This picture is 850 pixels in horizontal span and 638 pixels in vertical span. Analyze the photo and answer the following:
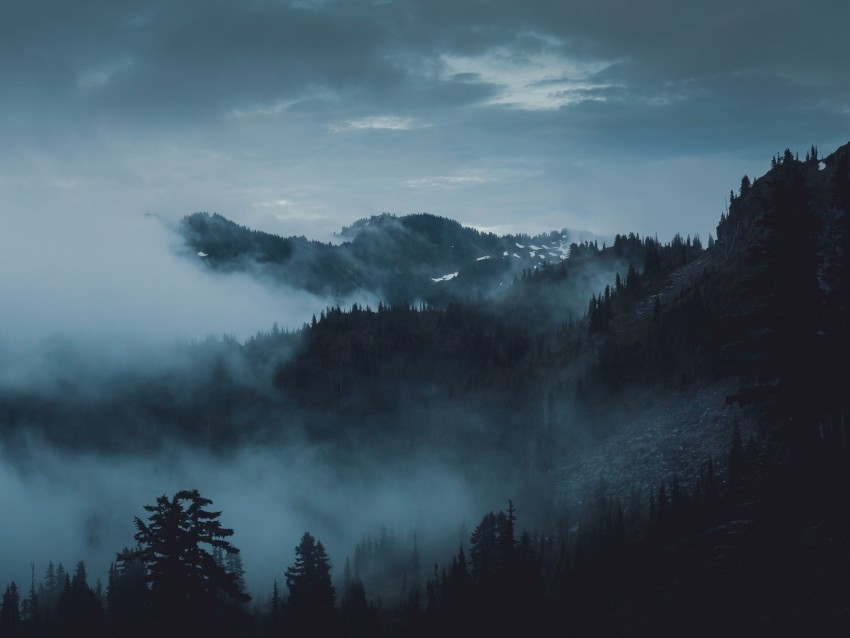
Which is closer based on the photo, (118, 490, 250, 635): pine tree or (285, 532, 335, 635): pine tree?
(118, 490, 250, 635): pine tree

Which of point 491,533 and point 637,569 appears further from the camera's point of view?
point 491,533

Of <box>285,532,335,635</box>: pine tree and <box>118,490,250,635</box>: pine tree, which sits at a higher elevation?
<box>118,490,250,635</box>: pine tree

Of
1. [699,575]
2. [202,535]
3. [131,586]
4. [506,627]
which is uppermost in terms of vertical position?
[202,535]

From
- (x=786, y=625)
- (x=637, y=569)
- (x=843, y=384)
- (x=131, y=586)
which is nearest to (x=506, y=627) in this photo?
(x=786, y=625)

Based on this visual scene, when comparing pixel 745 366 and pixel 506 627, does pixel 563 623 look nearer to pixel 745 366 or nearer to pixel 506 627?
pixel 506 627

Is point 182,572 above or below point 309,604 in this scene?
above

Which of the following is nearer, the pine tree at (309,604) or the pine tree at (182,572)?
the pine tree at (182,572)

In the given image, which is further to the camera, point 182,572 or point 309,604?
point 309,604

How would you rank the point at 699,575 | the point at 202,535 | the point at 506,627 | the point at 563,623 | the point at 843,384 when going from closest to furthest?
the point at 202,535
the point at 843,384
the point at 699,575
the point at 506,627
the point at 563,623

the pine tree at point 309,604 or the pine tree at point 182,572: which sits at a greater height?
the pine tree at point 182,572

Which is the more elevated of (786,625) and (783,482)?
(783,482)

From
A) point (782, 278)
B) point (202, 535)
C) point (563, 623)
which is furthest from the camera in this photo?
point (563, 623)

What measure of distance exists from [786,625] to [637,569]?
9084cm

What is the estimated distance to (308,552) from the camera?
557ft
